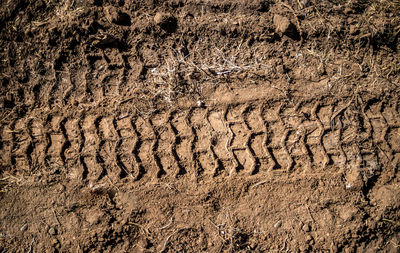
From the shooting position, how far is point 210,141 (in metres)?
2.66

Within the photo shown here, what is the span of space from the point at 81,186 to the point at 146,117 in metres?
1.08

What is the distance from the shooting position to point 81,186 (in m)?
2.63

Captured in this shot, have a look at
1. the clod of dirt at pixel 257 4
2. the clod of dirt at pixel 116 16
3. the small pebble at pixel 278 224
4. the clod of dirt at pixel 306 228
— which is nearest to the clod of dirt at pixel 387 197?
the clod of dirt at pixel 306 228

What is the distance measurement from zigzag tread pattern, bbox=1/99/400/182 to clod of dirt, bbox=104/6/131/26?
1111 millimetres

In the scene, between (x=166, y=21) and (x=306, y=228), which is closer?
(x=306, y=228)

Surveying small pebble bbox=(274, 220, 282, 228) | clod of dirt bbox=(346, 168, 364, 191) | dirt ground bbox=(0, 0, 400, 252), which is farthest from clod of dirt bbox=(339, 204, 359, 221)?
small pebble bbox=(274, 220, 282, 228)

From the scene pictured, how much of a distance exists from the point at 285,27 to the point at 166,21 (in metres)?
1.40

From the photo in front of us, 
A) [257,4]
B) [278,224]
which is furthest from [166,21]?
[278,224]

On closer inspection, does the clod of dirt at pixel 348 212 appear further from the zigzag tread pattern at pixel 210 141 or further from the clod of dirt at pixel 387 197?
the zigzag tread pattern at pixel 210 141

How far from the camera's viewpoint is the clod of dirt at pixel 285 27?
8.91 feet

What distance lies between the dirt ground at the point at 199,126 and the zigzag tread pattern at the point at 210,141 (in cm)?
1

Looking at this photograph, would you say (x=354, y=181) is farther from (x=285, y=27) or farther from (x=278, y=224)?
(x=285, y=27)

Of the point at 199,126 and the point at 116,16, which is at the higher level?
the point at 116,16

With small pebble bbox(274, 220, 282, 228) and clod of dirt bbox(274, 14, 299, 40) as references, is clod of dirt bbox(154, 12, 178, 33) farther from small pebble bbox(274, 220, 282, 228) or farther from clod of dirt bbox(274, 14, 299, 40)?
small pebble bbox(274, 220, 282, 228)
